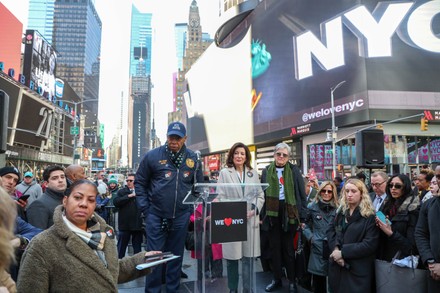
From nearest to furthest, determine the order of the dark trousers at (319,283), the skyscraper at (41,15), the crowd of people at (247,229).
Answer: the crowd of people at (247,229) → the dark trousers at (319,283) → the skyscraper at (41,15)

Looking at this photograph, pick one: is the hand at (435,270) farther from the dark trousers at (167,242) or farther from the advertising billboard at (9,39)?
the advertising billboard at (9,39)

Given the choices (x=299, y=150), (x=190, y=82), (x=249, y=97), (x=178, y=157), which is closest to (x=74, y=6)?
(x=190, y=82)

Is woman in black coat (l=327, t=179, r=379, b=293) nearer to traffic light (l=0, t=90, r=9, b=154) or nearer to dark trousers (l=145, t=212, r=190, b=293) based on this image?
dark trousers (l=145, t=212, r=190, b=293)

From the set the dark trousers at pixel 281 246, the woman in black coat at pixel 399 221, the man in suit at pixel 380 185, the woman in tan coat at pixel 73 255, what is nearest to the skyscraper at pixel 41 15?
the dark trousers at pixel 281 246

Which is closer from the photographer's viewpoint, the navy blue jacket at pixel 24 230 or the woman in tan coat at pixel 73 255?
the woman in tan coat at pixel 73 255

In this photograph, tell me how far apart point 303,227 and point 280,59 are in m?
33.9

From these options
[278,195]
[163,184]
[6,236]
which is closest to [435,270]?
[278,195]

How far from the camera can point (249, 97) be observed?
144ft

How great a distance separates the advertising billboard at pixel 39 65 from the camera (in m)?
52.1

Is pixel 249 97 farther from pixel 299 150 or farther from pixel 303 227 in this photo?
pixel 303 227

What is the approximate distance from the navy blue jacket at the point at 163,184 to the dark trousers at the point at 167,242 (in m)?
0.10

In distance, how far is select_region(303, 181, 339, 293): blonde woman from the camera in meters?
4.73

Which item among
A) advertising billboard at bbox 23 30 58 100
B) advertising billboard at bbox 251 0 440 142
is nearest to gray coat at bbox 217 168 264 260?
advertising billboard at bbox 251 0 440 142

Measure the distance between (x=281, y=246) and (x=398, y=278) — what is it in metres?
1.89
